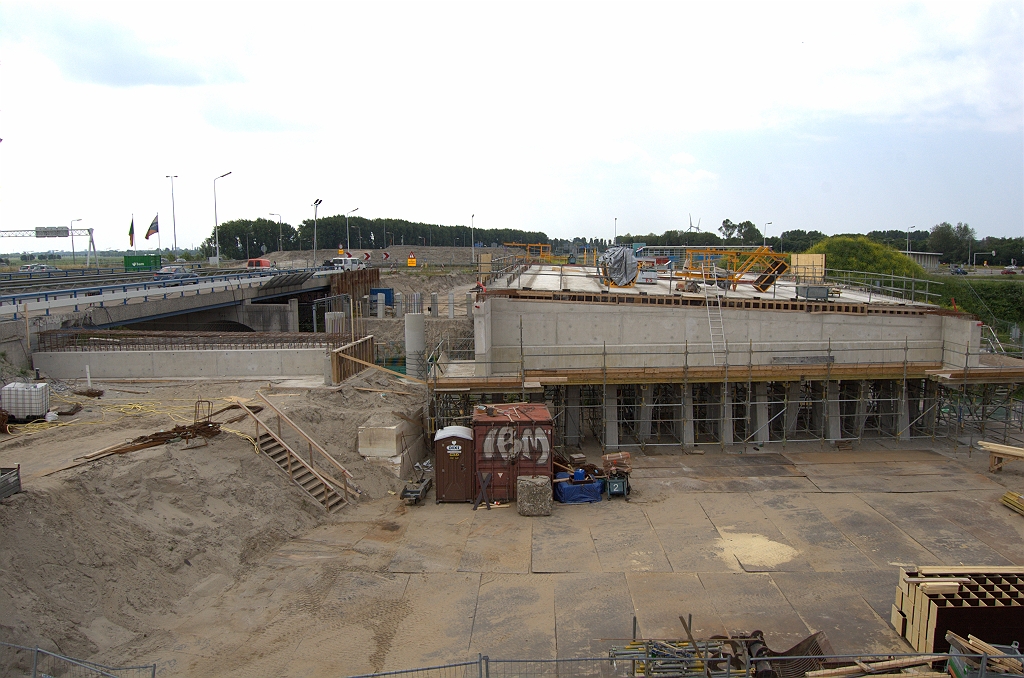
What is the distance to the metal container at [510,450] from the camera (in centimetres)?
→ 1738

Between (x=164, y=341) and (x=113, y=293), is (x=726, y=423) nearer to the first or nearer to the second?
(x=164, y=341)

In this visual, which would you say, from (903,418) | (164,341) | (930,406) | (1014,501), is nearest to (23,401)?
(164,341)

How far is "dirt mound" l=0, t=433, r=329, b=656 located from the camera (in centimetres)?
1028

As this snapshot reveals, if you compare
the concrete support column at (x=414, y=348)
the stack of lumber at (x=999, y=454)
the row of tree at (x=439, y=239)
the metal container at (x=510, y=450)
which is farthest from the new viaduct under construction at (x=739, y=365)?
the row of tree at (x=439, y=239)

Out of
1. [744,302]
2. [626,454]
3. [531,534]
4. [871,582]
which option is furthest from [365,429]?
[744,302]

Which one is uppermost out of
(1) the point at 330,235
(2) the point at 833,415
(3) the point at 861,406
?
(1) the point at 330,235

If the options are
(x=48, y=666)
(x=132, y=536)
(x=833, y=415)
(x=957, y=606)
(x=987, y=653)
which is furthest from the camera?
(x=833, y=415)

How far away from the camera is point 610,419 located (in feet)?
77.2

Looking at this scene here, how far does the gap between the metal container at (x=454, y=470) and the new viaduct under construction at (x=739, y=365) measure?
15.0 ft

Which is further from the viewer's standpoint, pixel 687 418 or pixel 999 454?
pixel 687 418

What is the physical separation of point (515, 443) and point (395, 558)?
4.73 m

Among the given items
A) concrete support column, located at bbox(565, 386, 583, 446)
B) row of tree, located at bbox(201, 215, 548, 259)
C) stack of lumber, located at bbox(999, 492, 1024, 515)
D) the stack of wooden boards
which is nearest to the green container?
row of tree, located at bbox(201, 215, 548, 259)

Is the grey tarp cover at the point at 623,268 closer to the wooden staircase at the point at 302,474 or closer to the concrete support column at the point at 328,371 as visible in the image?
the concrete support column at the point at 328,371

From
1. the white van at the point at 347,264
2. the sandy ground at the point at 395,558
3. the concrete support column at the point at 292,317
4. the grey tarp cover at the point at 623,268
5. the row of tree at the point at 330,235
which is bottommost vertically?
the sandy ground at the point at 395,558
